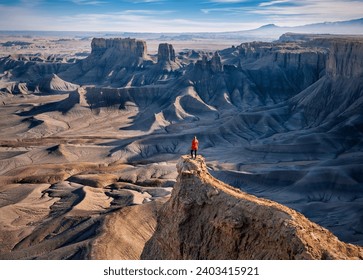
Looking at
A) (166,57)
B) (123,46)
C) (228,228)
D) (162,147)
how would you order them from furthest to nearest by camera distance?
(123,46) → (166,57) → (162,147) → (228,228)

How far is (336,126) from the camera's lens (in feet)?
259

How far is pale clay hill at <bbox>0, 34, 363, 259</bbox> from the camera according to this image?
1597 inches

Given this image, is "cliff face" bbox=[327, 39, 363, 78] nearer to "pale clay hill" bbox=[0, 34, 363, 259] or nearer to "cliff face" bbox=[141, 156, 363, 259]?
"pale clay hill" bbox=[0, 34, 363, 259]

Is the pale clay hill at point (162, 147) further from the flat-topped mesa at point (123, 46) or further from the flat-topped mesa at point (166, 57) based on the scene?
the flat-topped mesa at point (123, 46)

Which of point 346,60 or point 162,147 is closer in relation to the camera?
point 162,147

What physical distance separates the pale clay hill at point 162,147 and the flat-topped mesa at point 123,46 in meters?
17.5

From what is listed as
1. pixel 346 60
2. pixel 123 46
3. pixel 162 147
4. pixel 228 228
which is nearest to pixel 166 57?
pixel 123 46

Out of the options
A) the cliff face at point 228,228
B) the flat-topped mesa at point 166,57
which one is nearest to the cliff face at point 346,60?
the flat-topped mesa at point 166,57

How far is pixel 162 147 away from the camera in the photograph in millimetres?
81688

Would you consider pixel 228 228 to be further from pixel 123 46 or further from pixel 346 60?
pixel 123 46

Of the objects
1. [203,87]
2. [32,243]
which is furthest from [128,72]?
[32,243]

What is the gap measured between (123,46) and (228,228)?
16808 cm
